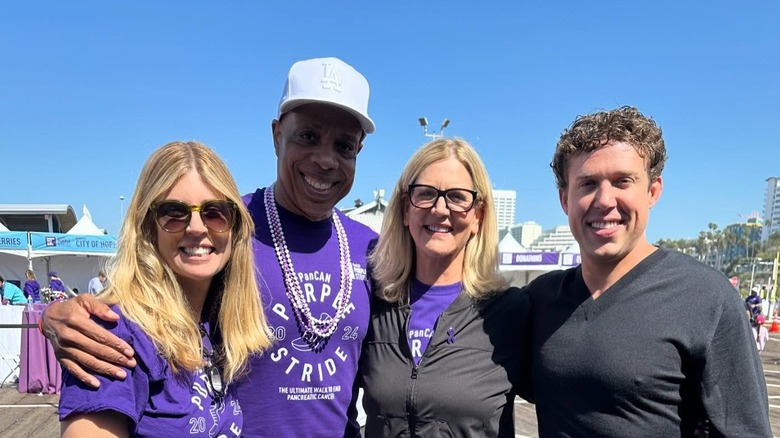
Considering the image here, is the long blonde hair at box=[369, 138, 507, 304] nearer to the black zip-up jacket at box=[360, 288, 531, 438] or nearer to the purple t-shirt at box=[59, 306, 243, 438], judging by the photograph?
the black zip-up jacket at box=[360, 288, 531, 438]

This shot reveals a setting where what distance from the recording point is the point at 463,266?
2340 millimetres

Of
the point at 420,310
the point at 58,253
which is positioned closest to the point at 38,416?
the point at 420,310

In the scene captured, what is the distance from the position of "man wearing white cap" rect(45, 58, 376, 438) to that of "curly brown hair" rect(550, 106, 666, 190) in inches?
34.9

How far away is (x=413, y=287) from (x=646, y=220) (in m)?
1.07

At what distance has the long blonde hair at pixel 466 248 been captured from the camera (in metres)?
2.27

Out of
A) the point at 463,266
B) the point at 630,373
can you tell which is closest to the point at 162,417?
the point at 463,266

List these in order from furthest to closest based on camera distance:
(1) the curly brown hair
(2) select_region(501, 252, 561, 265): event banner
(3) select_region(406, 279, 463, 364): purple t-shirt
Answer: (2) select_region(501, 252, 561, 265): event banner < (3) select_region(406, 279, 463, 364): purple t-shirt < (1) the curly brown hair

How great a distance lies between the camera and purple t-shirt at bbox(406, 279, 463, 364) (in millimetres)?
2094

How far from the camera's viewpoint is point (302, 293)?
79.6 inches

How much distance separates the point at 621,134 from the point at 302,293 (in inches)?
57.1

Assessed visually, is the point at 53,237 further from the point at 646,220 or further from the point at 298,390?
the point at 646,220

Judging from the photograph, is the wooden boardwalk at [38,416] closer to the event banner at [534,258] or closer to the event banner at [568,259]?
the event banner at [534,258]

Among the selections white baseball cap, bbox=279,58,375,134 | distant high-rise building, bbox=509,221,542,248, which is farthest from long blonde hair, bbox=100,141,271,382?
distant high-rise building, bbox=509,221,542,248

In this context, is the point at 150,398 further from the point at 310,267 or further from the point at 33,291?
the point at 33,291
